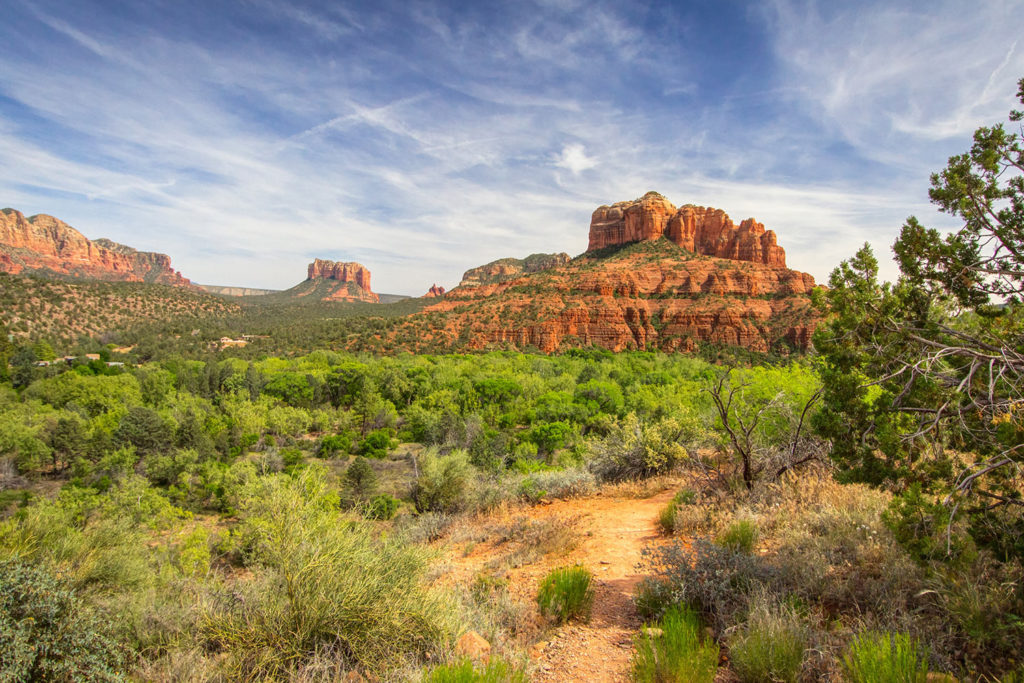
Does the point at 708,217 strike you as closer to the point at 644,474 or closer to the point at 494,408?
the point at 494,408

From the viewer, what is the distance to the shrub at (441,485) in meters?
11.5

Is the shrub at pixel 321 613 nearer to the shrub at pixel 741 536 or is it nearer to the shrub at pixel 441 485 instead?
the shrub at pixel 741 536

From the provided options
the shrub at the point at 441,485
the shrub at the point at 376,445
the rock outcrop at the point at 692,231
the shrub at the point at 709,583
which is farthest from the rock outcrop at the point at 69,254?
the shrub at the point at 709,583

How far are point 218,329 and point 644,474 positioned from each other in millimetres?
68591

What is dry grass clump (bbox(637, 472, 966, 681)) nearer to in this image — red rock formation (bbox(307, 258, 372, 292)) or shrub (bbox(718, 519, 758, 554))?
shrub (bbox(718, 519, 758, 554))

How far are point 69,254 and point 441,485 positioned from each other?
20389cm

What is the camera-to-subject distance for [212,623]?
138 inches

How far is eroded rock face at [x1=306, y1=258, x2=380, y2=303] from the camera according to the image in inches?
5871

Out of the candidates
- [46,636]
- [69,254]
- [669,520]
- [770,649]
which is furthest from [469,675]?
[69,254]

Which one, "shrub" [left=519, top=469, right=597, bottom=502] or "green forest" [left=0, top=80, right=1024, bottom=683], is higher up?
"green forest" [left=0, top=80, right=1024, bottom=683]

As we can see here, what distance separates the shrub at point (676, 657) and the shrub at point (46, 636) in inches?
137

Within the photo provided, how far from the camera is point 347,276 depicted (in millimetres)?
161375

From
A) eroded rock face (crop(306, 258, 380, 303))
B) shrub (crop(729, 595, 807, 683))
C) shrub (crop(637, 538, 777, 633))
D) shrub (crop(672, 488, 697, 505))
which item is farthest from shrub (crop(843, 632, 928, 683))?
eroded rock face (crop(306, 258, 380, 303))

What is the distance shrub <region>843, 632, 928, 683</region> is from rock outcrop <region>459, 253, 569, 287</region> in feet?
409
